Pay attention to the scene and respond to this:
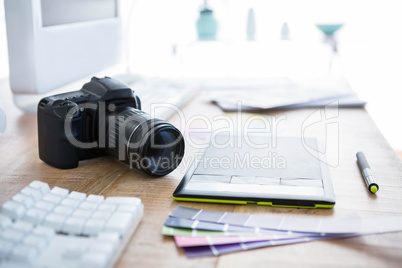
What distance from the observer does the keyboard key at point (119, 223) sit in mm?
458

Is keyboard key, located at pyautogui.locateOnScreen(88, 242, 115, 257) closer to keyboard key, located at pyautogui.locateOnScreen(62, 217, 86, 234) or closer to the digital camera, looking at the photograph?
keyboard key, located at pyautogui.locateOnScreen(62, 217, 86, 234)

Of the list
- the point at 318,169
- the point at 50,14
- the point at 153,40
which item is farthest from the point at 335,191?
the point at 153,40

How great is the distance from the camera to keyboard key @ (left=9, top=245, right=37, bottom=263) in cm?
41

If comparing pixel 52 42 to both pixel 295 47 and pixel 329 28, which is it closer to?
pixel 329 28

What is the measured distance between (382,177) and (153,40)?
2.16 metres

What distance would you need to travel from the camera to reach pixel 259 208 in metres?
0.56

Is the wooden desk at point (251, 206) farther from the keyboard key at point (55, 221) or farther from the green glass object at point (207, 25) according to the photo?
the green glass object at point (207, 25)

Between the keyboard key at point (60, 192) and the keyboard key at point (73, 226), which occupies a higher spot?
the keyboard key at point (60, 192)

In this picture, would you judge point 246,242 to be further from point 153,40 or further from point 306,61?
point 153,40

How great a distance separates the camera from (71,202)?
1.70ft

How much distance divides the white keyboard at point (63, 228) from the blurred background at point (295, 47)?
1.72 metres

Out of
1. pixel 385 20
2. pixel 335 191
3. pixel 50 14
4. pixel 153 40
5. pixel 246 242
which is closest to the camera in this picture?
pixel 246 242

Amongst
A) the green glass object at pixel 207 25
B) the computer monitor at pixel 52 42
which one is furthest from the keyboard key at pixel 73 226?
the green glass object at pixel 207 25

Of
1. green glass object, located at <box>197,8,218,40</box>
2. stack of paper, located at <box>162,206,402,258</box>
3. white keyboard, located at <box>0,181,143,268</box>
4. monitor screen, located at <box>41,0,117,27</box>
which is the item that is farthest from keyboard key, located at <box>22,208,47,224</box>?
green glass object, located at <box>197,8,218,40</box>
